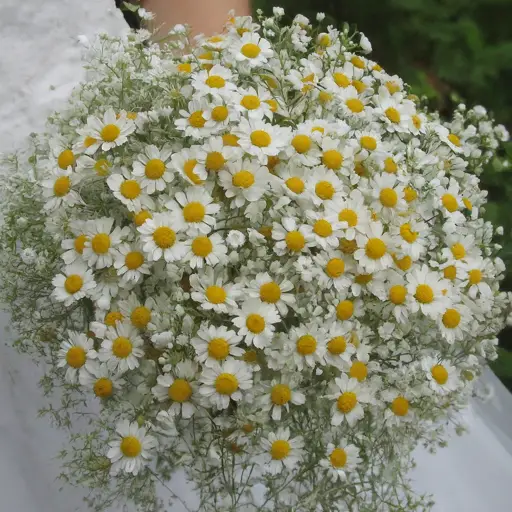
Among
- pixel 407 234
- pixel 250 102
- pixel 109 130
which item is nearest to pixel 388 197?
pixel 407 234

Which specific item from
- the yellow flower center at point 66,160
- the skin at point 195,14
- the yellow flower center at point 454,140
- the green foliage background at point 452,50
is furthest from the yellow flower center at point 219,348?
the green foliage background at point 452,50

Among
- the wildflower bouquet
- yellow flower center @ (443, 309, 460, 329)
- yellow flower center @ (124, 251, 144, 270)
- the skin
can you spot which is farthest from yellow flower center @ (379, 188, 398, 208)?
the skin

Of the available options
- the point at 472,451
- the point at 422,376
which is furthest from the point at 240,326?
the point at 472,451

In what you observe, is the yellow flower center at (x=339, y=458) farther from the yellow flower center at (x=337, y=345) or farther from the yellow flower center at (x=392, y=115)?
the yellow flower center at (x=392, y=115)

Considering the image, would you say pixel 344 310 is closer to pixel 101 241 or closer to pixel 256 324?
pixel 256 324

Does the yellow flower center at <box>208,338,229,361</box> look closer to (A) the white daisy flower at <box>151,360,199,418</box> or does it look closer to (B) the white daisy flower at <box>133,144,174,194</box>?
(A) the white daisy flower at <box>151,360,199,418</box>

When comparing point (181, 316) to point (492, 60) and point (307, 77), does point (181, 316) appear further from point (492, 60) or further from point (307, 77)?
point (492, 60)
